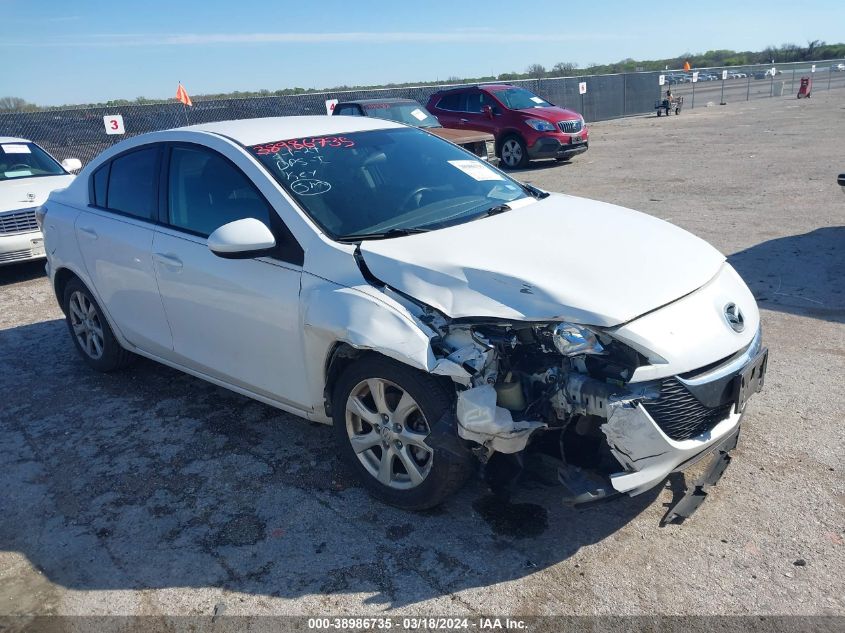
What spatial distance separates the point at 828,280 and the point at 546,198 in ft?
11.4

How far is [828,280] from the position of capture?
21.1ft

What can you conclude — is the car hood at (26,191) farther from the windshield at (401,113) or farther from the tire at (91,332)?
the windshield at (401,113)

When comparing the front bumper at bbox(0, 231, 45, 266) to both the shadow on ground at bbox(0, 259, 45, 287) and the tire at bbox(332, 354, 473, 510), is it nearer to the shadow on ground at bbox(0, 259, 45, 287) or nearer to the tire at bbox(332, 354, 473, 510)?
the shadow on ground at bbox(0, 259, 45, 287)

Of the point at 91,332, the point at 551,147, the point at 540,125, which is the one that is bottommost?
the point at 91,332

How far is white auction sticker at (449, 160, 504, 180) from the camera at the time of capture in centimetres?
453

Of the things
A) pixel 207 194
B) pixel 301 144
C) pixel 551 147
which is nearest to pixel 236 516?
pixel 207 194

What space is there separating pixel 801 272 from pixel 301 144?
498 cm

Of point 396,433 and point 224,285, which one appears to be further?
point 224,285

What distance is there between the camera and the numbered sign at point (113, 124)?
17125mm

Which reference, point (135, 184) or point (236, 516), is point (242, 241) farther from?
point (135, 184)

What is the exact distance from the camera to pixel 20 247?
835cm

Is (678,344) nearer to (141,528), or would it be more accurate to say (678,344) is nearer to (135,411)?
(141,528)

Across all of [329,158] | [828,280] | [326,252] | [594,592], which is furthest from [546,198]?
[828,280]

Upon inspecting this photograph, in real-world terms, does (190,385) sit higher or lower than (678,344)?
lower
